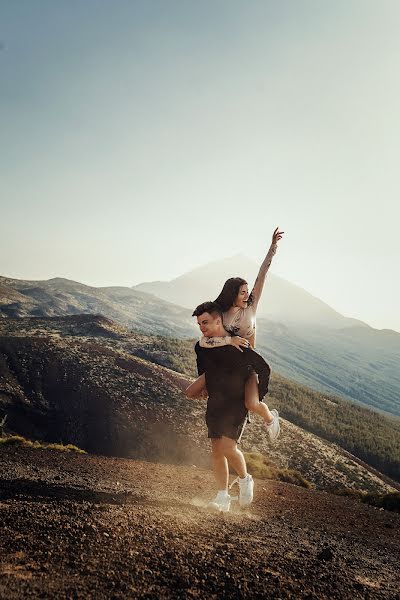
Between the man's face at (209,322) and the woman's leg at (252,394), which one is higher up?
the man's face at (209,322)

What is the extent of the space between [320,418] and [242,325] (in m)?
83.2

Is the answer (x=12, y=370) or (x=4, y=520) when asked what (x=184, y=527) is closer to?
(x=4, y=520)

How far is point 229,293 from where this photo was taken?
4.73m

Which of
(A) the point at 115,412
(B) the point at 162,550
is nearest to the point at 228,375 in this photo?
(B) the point at 162,550

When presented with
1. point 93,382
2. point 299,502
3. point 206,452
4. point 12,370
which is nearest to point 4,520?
point 299,502

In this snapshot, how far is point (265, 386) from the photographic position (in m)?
4.80

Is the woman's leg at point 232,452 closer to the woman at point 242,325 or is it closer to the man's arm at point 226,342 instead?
the woman at point 242,325

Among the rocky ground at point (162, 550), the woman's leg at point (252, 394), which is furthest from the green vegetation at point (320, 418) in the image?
the woman's leg at point (252, 394)

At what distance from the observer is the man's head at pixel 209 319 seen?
4500 millimetres

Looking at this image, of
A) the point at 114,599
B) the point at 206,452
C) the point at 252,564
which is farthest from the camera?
the point at 206,452

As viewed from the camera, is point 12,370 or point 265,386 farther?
point 12,370

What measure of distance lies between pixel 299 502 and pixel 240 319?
512 cm

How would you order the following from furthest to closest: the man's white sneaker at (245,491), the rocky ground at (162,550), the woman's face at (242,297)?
the man's white sneaker at (245,491) → the woman's face at (242,297) → the rocky ground at (162,550)

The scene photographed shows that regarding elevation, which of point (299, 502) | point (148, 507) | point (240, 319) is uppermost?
point (240, 319)
